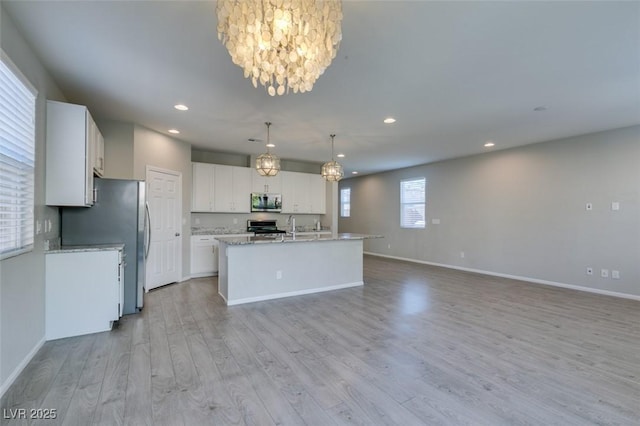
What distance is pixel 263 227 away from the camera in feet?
22.8

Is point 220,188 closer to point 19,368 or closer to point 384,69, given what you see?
point 19,368

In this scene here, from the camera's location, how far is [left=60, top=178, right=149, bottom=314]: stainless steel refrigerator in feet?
11.5

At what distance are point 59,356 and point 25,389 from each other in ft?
1.74

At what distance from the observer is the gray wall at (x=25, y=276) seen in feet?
6.96

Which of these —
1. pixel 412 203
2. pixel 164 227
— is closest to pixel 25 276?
pixel 164 227

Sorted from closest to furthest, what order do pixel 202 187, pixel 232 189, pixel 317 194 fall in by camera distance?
pixel 202 187 < pixel 232 189 < pixel 317 194

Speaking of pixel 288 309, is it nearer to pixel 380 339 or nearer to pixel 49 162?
pixel 380 339

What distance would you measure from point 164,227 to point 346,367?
13.5 ft

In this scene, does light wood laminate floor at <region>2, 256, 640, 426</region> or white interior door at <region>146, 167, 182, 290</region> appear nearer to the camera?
light wood laminate floor at <region>2, 256, 640, 426</region>

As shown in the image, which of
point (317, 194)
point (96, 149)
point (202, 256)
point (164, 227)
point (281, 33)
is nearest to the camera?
point (281, 33)

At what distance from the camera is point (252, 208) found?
22.1ft

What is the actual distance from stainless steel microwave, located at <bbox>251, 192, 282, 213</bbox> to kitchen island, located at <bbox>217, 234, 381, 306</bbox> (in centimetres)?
211

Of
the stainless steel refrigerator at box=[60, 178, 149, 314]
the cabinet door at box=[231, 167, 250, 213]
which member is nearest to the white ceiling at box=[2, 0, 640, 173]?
the stainless steel refrigerator at box=[60, 178, 149, 314]

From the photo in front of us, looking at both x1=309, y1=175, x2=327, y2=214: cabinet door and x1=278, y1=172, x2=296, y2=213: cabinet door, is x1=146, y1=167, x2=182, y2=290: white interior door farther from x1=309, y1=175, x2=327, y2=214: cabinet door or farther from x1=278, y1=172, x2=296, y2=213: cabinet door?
x1=309, y1=175, x2=327, y2=214: cabinet door
